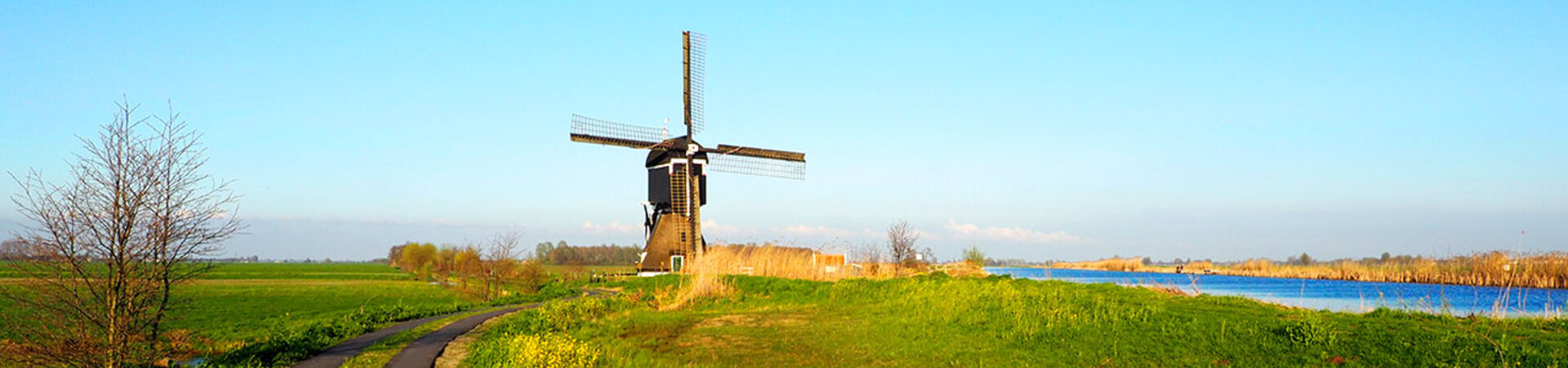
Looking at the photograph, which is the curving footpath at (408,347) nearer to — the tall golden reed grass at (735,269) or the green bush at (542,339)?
the green bush at (542,339)

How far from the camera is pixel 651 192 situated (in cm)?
4419

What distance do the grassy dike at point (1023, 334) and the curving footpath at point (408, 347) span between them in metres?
0.98

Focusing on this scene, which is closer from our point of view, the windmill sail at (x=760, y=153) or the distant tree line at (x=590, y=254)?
the windmill sail at (x=760, y=153)

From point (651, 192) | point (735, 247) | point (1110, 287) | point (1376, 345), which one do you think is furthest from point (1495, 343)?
point (651, 192)

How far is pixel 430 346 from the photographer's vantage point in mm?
19750

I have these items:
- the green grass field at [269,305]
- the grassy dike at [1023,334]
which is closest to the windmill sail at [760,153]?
the green grass field at [269,305]

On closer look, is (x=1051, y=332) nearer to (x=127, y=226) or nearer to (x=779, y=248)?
(x=127, y=226)

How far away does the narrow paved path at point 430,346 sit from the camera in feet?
55.4

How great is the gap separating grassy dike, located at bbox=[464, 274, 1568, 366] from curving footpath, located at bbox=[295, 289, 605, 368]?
979 millimetres

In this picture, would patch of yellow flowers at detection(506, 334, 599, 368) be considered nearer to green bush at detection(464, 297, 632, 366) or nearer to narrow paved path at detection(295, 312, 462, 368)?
green bush at detection(464, 297, 632, 366)

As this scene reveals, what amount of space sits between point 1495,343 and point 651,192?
37129mm

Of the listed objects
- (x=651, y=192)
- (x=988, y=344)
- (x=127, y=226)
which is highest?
(x=651, y=192)

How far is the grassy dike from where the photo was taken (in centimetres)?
1102

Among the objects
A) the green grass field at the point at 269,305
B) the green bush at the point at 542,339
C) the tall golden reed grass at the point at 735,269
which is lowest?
the green grass field at the point at 269,305
